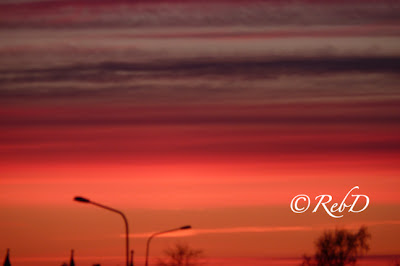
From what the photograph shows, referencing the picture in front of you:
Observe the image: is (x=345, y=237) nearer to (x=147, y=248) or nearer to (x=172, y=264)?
(x=172, y=264)

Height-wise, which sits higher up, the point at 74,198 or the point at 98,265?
the point at 98,265

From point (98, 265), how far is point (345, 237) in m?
34.6

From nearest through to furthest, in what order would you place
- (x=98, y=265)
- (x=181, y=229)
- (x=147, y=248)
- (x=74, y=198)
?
1. (x=74, y=198)
2. (x=181, y=229)
3. (x=147, y=248)
4. (x=98, y=265)

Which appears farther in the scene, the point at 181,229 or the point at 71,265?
the point at 71,265

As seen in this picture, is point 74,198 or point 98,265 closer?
point 74,198

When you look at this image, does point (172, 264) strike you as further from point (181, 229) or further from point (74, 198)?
point (74, 198)

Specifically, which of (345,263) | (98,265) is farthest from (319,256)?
(98,265)

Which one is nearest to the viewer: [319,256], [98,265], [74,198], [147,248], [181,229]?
[74,198]

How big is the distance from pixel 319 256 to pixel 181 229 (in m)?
67.3

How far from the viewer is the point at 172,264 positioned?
471 ft

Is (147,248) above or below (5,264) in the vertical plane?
below

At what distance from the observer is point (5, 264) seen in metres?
140

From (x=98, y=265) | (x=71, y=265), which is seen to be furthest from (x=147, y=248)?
(x=71, y=265)

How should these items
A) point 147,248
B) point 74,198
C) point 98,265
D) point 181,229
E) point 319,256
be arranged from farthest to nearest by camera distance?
1. point 319,256
2. point 98,265
3. point 147,248
4. point 181,229
5. point 74,198
